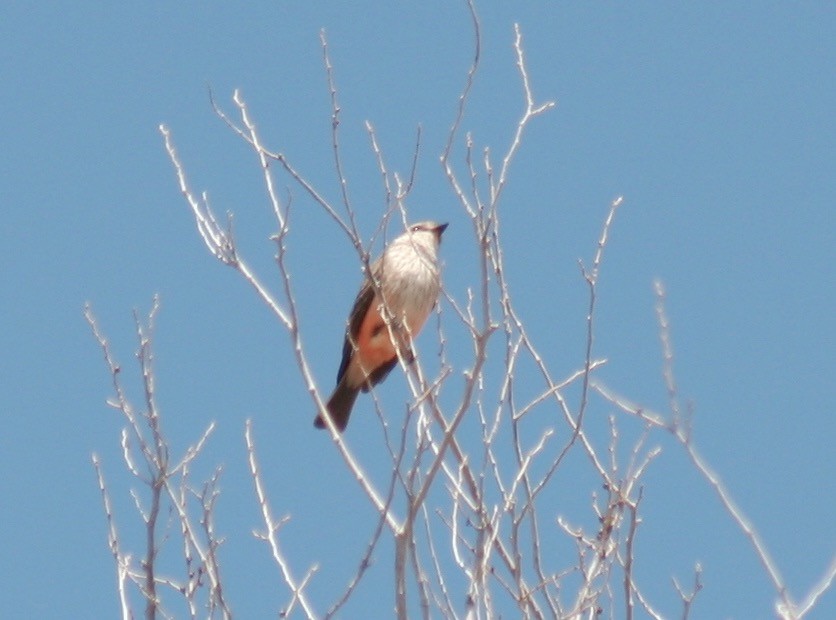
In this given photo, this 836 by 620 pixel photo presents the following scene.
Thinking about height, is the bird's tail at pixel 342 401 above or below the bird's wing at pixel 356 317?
below

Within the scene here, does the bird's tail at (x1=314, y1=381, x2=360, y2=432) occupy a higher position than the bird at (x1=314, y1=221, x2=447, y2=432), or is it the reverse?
the bird at (x1=314, y1=221, x2=447, y2=432)

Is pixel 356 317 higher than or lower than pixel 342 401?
higher

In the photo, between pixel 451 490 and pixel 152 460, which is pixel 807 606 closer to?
pixel 451 490

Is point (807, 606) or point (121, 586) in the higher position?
point (121, 586)

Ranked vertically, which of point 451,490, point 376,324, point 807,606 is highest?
point 376,324

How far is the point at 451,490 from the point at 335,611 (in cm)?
103

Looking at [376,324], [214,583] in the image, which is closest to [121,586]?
[214,583]

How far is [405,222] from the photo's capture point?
4.93 meters

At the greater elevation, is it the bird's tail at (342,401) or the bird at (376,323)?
the bird at (376,323)

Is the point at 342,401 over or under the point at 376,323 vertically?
under

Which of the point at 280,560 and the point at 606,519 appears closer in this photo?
the point at 280,560

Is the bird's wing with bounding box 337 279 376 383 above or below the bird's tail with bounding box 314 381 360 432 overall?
above

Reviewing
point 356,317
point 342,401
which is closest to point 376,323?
point 356,317

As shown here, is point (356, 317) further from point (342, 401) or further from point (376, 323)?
point (342, 401)
